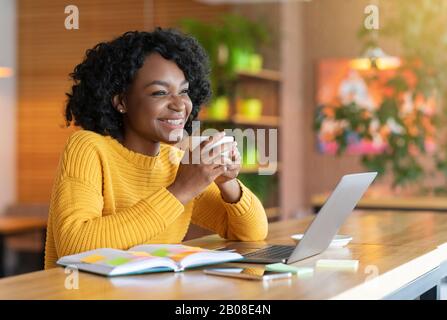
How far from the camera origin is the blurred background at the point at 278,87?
17.9 feet

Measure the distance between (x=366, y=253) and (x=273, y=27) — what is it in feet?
17.5

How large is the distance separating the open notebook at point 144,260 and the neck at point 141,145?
486 mm

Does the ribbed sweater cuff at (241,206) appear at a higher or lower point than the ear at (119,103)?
lower

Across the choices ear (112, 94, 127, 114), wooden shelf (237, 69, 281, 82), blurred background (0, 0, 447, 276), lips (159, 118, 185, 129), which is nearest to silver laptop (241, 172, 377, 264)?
lips (159, 118, 185, 129)

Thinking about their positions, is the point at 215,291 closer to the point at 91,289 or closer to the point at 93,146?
the point at 91,289

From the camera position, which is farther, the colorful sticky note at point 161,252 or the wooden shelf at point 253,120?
the wooden shelf at point 253,120

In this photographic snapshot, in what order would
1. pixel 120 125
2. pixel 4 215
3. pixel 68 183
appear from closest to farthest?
pixel 68 183
pixel 120 125
pixel 4 215

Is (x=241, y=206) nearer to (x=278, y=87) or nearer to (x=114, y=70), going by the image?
(x=114, y=70)

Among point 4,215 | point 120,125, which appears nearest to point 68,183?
point 120,125

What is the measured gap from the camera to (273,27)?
23.0 ft

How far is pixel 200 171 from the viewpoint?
1.85m

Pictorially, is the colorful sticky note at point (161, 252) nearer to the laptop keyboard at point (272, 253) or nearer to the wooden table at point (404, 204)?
the laptop keyboard at point (272, 253)

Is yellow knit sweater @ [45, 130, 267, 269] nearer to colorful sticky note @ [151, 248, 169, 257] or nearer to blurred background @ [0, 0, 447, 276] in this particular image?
colorful sticky note @ [151, 248, 169, 257]

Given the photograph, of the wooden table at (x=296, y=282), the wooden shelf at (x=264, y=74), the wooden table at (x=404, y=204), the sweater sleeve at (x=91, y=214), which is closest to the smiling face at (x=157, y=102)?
the sweater sleeve at (x=91, y=214)
